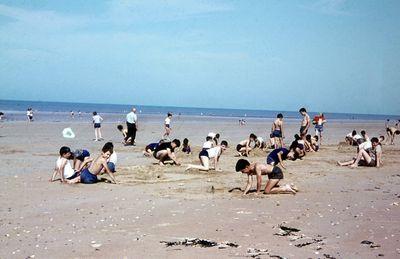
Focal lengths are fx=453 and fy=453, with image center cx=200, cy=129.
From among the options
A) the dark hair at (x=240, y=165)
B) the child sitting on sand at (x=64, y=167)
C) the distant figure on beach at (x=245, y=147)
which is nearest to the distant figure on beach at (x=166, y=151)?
the distant figure on beach at (x=245, y=147)

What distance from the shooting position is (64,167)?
42.5 ft

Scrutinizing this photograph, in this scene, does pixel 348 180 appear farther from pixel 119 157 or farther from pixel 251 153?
pixel 119 157

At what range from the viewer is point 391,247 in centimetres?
693

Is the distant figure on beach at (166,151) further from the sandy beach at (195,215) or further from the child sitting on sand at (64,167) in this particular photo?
the child sitting on sand at (64,167)

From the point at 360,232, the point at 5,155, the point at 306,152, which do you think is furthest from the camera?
the point at 306,152

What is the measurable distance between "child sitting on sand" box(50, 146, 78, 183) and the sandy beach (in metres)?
0.37

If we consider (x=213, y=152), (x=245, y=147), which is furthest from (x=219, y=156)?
(x=245, y=147)

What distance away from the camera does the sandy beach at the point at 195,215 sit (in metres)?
6.93

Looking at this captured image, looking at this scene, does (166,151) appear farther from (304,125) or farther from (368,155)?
(304,125)

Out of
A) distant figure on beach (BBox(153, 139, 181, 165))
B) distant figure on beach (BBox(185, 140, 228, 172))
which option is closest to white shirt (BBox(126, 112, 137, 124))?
distant figure on beach (BBox(153, 139, 181, 165))

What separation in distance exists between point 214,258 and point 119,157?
43.0 feet

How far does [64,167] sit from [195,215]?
17.8 ft

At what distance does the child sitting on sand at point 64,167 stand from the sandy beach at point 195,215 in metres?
0.37

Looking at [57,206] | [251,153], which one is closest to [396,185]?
[251,153]
